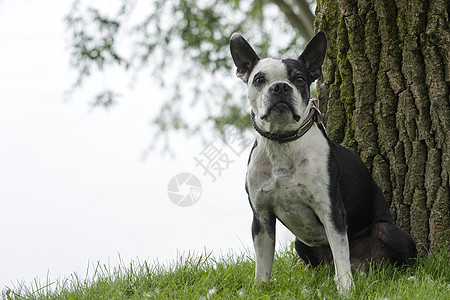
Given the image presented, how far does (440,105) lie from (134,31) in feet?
19.7

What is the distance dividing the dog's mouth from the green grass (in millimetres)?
1101

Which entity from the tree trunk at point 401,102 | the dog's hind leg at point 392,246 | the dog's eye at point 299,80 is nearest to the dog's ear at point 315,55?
the dog's eye at point 299,80

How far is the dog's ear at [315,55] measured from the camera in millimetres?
3447

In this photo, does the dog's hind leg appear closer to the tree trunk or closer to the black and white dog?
the black and white dog

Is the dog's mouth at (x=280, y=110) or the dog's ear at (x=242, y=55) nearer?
the dog's mouth at (x=280, y=110)

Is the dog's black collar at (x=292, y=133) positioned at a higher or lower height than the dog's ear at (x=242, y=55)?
lower

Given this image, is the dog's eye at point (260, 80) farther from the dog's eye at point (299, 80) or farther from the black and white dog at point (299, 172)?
the dog's eye at point (299, 80)

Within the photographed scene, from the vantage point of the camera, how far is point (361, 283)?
10.8 feet

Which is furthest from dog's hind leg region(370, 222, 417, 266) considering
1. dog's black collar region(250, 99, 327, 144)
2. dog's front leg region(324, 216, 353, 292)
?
dog's black collar region(250, 99, 327, 144)

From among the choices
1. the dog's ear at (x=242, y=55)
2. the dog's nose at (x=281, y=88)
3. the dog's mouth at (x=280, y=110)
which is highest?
the dog's ear at (x=242, y=55)

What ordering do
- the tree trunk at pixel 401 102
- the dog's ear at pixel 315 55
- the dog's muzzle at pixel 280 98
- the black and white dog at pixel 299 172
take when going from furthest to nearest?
the tree trunk at pixel 401 102, the dog's ear at pixel 315 55, the black and white dog at pixel 299 172, the dog's muzzle at pixel 280 98

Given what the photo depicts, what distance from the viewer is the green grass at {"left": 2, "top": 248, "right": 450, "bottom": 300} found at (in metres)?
3.23

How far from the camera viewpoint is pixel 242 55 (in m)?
3.52

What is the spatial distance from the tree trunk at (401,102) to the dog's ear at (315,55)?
3.19 ft
